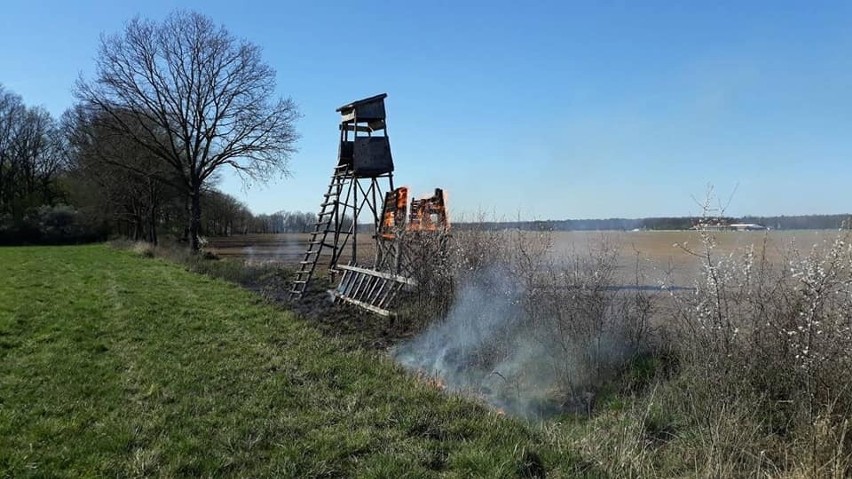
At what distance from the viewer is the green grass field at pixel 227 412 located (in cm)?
354

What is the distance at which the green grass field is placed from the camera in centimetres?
354

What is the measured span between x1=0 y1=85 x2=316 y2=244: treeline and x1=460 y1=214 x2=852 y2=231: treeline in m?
10.5

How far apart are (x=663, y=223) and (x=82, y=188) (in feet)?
139

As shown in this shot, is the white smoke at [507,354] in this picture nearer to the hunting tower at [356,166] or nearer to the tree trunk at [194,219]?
the hunting tower at [356,166]

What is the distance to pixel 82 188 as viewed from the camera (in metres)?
39.0

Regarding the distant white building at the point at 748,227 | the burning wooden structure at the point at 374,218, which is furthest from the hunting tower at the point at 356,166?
the distant white building at the point at 748,227

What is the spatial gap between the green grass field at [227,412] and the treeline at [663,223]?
294cm

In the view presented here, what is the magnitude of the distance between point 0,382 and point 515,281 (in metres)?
5.86

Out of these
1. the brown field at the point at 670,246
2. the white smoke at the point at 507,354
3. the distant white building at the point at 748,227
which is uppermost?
the distant white building at the point at 748,227

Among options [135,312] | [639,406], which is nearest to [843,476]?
[639,406]

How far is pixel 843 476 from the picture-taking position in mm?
3238

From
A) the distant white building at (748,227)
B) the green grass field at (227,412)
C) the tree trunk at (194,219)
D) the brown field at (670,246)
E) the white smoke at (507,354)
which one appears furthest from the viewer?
the tree trunk at (194,219)

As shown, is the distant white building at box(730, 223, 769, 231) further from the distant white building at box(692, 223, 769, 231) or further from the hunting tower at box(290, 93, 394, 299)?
the hunting tower at box(290, 93, 394, 299)

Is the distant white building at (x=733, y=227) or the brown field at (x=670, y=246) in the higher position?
the distant white building at (x=733, y=227)
